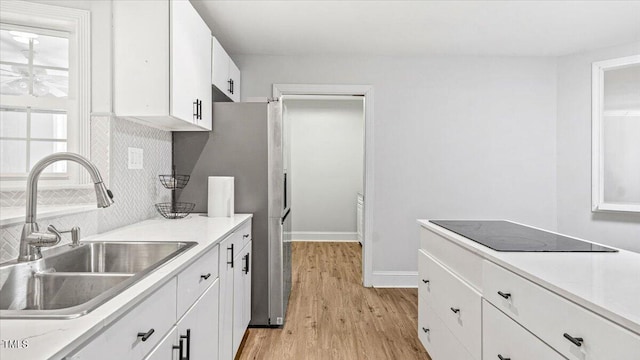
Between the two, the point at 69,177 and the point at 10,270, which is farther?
the point at 69,177

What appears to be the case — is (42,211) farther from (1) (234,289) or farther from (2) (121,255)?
(1) (234,289)

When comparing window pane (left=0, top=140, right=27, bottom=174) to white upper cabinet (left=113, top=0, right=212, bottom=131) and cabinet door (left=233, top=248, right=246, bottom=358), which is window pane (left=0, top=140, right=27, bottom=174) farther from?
cabinet door (left=233, top=248, right=246, bottom=358)

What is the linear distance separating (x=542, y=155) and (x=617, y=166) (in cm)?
65

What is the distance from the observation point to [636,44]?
3342 millimetres

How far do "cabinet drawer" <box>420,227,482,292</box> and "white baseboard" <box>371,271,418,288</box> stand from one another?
1.59 m

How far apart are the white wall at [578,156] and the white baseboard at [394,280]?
1.70 m

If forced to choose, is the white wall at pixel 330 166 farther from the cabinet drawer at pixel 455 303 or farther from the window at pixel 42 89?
the window at pixel 42 89

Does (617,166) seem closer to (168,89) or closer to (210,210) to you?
(210,210)

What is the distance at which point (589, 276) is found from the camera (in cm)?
108

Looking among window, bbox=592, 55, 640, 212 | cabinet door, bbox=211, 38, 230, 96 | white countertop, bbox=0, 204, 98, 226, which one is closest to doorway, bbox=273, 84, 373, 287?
cabinet door, bbox=211, 38, 230, 96

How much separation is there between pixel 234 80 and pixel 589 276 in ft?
10.2

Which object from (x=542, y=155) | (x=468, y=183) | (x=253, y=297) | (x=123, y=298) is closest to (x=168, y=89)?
(x=123, y=298)

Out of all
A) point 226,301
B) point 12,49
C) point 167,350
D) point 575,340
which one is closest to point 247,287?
point 226,301

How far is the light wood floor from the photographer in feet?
7.63
